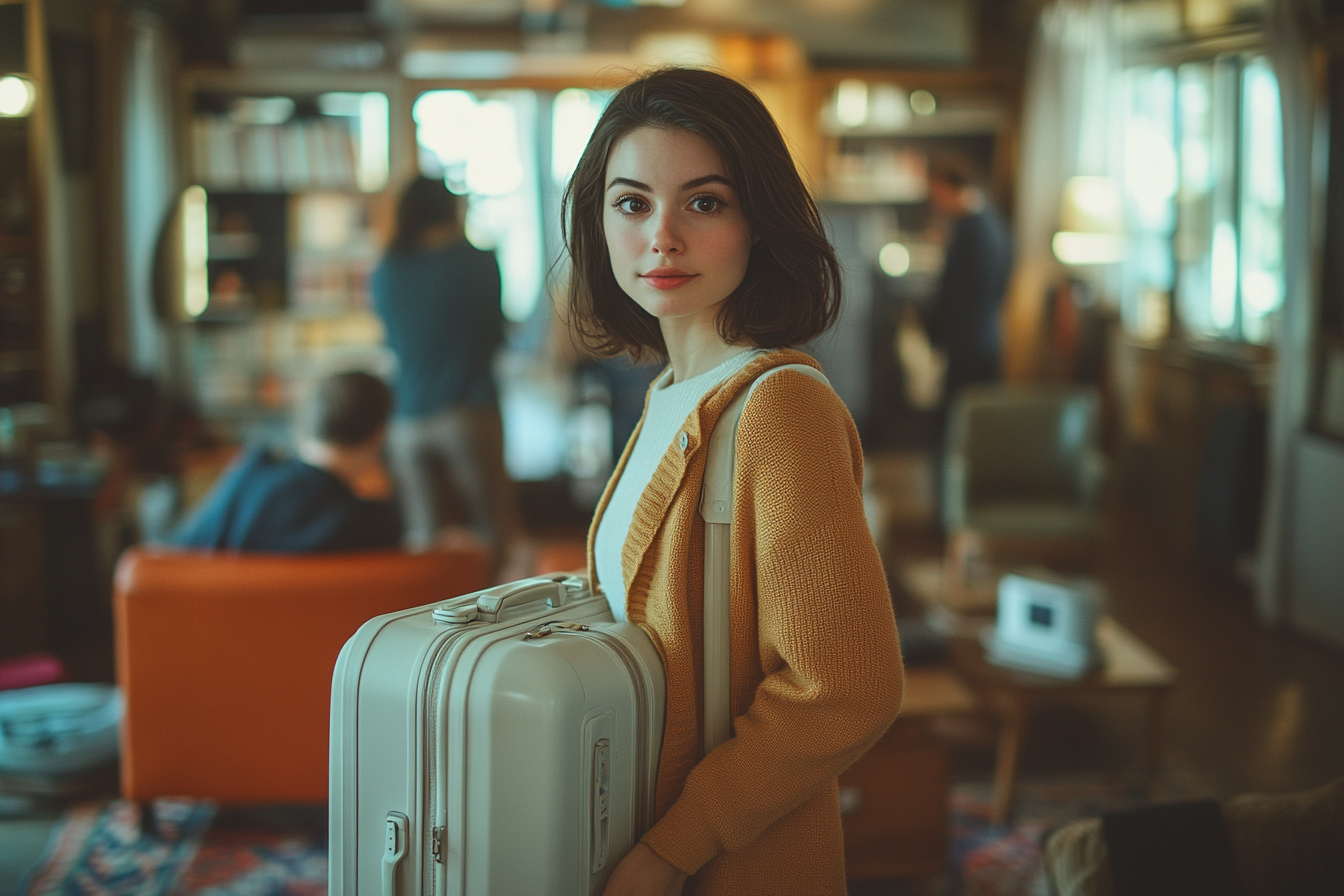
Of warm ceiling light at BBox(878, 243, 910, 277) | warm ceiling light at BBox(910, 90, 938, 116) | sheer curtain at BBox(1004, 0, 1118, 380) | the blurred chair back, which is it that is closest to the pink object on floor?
the blurred chair back

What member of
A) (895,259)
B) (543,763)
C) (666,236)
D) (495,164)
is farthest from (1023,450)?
(543,763)

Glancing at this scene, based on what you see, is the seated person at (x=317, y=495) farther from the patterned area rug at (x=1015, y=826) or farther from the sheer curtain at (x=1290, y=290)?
the sheer curtain at (x=1290, y=290)

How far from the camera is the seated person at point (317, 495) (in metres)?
2.48

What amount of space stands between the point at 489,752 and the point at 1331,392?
164 inches

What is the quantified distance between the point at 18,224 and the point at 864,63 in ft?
14.5

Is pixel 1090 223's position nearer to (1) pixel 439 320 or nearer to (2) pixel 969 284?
(2) pixel 969 284

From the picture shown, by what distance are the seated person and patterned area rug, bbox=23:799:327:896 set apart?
0.71 metres

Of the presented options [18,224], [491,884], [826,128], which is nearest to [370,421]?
[491,884]

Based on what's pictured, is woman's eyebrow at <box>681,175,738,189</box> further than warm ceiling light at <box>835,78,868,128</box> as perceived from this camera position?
No

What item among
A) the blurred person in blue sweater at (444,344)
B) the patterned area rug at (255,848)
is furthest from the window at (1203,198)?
the blurred person in blue sweater at (444,344)

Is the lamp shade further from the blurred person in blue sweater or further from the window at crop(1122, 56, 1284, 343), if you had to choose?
the blurred person in blue sweater

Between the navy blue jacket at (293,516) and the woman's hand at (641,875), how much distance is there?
1658 millimetres

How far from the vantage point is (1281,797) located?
5.59 feet

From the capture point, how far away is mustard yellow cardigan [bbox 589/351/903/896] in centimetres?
93
